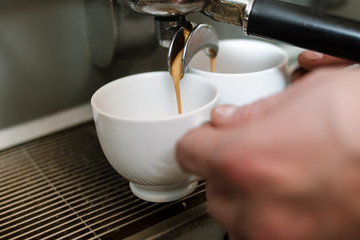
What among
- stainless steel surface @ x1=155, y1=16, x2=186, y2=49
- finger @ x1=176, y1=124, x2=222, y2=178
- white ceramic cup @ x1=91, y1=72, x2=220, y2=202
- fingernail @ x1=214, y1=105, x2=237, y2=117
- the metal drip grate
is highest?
stainless steel surface @ x1=155, y1=16, x2=186, y2=49

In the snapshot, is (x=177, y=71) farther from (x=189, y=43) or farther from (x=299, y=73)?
(x=299, y=73)

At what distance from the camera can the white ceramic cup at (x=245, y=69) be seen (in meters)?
0.41

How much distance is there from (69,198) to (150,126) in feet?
0.42

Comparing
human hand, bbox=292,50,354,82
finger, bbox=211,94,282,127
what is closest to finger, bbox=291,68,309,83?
human hand, bbox=292,50,354,82

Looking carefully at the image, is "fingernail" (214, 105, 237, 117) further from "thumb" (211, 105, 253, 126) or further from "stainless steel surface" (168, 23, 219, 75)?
"stainless steel surface" (168, 23, 219, 75)

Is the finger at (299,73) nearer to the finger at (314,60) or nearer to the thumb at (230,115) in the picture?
the finger at (314,60)

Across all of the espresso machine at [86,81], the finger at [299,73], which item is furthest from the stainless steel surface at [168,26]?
the finger at [299,73]

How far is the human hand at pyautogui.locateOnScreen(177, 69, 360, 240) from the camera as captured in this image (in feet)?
0.67

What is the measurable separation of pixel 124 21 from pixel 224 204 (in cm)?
29

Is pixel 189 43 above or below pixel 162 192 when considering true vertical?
above

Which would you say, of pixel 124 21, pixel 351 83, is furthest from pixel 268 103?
pixel 124 21

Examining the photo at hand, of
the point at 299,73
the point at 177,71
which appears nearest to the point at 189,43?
A: the point at 177,71

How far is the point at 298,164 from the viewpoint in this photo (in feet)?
0.67

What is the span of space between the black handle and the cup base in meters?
0.16
